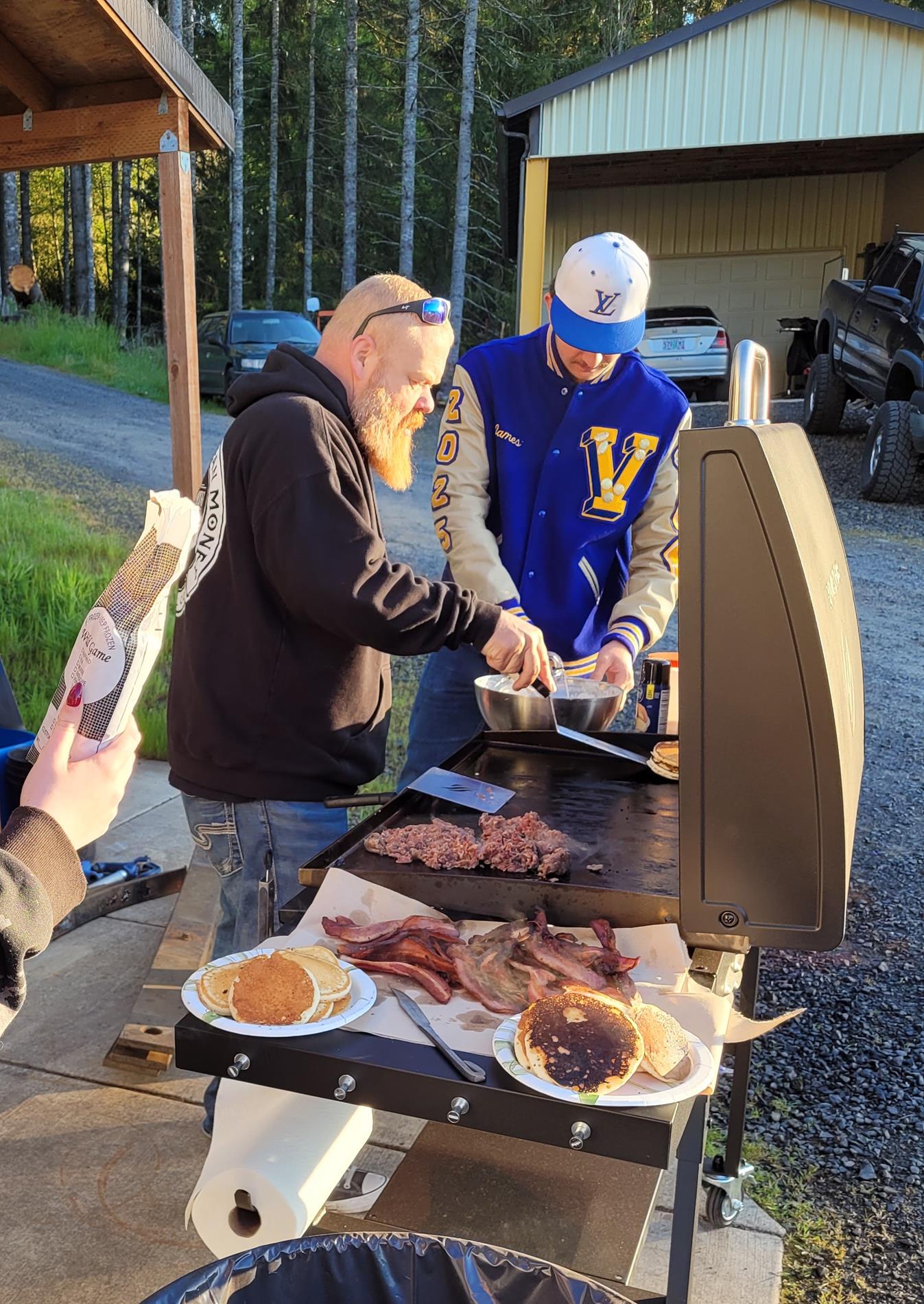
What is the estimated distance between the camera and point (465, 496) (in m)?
3.14

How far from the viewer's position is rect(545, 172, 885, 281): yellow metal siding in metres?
18.7

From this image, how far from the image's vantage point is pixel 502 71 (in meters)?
26.5

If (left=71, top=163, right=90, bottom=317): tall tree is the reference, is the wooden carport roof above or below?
below

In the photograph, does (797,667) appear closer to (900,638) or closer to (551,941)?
(551,941)

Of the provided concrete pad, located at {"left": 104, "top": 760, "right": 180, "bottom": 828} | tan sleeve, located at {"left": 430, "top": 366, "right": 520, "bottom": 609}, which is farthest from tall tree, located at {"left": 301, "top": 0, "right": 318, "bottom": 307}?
tan sleeve, located at {"left": 430, "top": 366, "right": 520, "bottom": 609}

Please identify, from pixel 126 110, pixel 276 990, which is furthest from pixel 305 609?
pixel 126 110

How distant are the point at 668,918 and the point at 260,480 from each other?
3.81 feet

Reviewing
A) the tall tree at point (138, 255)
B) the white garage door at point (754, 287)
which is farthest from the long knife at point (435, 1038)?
the tall tree at point (138, 255)

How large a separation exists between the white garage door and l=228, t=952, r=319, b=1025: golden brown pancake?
64.2 feet

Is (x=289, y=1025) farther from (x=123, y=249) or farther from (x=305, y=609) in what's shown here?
(x=123, y=249)

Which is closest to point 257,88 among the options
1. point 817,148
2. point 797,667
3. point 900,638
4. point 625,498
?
point 817,148

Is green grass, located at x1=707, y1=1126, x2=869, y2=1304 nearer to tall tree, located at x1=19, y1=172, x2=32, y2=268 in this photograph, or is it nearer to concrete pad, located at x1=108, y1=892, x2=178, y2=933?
concrete pad, located at x1=108, y1=892, x2=178, y2=933

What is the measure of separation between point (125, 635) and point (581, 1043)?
0.75m

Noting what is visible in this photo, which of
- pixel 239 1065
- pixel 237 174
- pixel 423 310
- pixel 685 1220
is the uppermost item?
pixel 237 174
